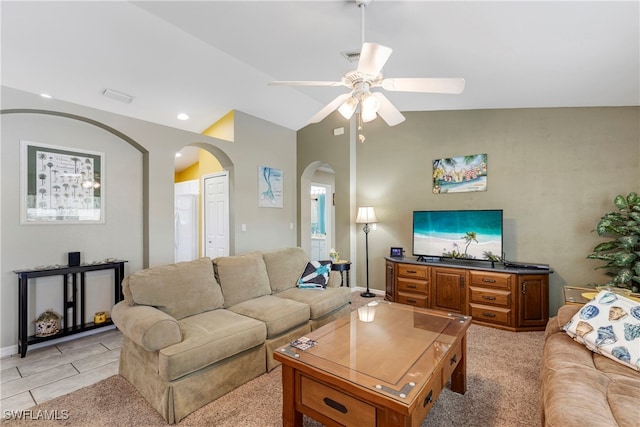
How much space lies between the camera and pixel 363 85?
2.05 meters

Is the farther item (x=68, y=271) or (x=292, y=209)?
(x=292, y=209)

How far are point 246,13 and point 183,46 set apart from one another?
950 mm

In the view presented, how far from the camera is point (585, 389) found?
54.4 inches

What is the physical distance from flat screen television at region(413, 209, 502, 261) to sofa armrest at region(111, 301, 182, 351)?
3.26 m

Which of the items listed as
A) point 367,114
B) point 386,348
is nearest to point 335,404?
point 386,348

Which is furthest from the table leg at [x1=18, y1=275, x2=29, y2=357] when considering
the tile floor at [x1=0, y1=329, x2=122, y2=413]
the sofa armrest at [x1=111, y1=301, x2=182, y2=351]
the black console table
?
the sofa armrest at [x1=111, y1=301, x2=182, y2=351]

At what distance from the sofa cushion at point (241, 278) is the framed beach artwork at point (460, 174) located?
2782 millimetres

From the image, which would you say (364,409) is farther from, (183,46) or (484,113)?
(484,113)

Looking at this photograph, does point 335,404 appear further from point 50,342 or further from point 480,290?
point 50,342

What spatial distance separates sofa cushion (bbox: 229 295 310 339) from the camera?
246cm

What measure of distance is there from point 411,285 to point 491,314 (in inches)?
37.9

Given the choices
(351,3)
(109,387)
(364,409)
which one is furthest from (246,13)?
(109,387)

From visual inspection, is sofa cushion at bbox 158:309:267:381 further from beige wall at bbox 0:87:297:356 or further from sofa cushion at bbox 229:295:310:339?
beige wall at bbox 0:87:297:356

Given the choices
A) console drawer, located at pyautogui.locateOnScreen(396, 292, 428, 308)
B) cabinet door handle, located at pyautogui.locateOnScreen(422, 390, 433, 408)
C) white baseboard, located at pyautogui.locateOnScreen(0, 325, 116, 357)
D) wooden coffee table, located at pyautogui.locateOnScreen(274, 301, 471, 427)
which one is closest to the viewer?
wooden coffee table, located at pyautogui.locateOnScreen(274, 301, 471, 427)
